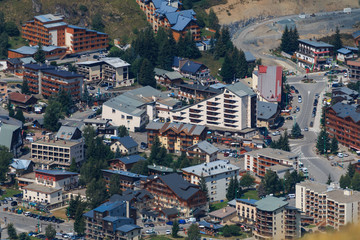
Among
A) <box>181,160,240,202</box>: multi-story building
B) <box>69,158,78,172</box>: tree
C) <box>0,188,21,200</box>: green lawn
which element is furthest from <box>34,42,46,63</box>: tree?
<box>181,160,240,202</box>: multi-story building

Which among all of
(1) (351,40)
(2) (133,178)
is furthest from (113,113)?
(1) (351,40)

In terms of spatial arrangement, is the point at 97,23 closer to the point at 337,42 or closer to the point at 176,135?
the point at 337,42

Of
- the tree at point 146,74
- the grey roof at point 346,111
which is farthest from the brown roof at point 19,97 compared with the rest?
the grey roof at point 346,111

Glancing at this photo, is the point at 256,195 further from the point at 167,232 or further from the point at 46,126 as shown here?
the point at 46,126

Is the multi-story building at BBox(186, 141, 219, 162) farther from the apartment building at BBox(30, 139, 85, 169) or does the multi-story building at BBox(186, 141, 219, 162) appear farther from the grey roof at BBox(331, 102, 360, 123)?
the grey roof at BBox(331, 102, 360, 123)

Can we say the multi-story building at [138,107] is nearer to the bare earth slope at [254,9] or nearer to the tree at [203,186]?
the tree at [203,186]

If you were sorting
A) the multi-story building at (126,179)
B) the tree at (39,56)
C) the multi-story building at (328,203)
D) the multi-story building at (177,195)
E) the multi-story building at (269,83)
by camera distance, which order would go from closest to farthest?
the multi-story building at (328,203), the multi-story building at (177,195), the multi-story building at (126,179), the multi-story building at (269,83), the tree at (39,56)
